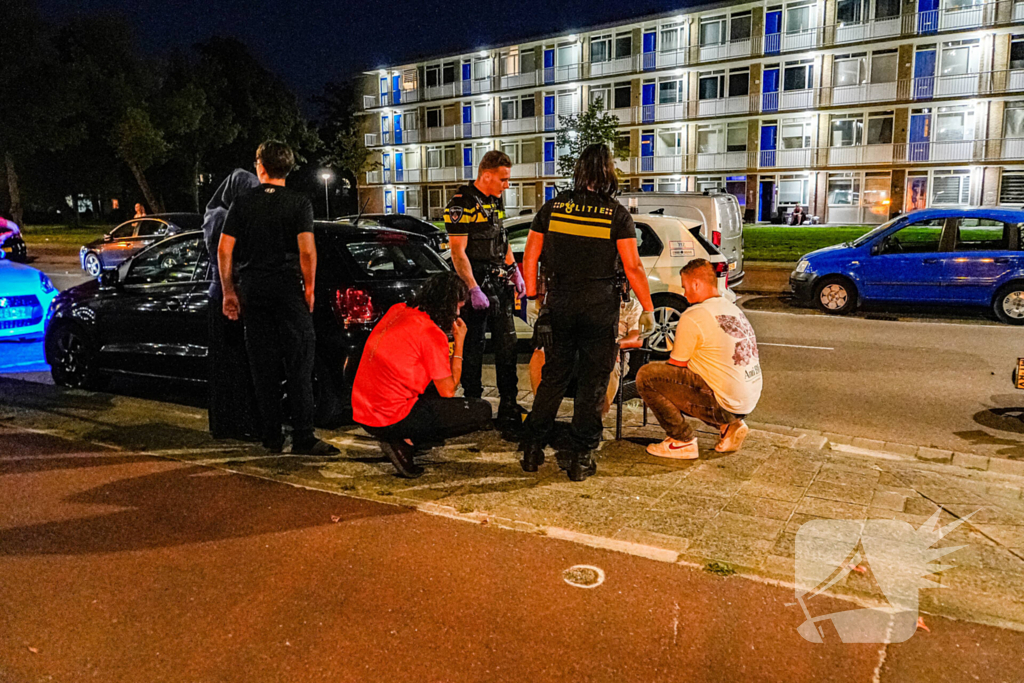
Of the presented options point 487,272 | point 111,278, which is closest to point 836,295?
point 487,272

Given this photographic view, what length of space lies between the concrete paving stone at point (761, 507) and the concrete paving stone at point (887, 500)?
48cm

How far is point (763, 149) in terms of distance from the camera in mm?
41812

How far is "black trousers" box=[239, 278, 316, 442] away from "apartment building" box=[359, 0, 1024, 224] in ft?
112

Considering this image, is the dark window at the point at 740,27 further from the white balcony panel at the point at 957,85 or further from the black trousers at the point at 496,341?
the black trousers at the point at 496,341

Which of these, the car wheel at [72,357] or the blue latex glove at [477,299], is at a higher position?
the blue latex glove at [477,299]

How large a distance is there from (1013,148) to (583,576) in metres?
39.7

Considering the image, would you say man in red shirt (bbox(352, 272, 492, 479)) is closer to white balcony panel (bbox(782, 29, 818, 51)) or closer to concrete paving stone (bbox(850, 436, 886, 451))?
concrete paving stone (bbox(850, 436, 886, 451))

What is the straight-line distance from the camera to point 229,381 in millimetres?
6000

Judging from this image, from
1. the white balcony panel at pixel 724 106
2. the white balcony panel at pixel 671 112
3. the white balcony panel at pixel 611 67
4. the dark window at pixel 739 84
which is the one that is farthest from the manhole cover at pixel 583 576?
the white balcony panel at pixel 611 67

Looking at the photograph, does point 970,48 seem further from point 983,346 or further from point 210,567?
point 210,567

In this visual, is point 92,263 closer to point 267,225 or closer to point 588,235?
point 267,225

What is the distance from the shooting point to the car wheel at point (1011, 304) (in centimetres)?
1249

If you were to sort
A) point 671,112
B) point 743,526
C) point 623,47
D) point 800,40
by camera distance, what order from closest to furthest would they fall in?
point 743,526
point 800,40
point 671,112
point 623,47

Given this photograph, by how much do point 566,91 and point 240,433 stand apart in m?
46.0
